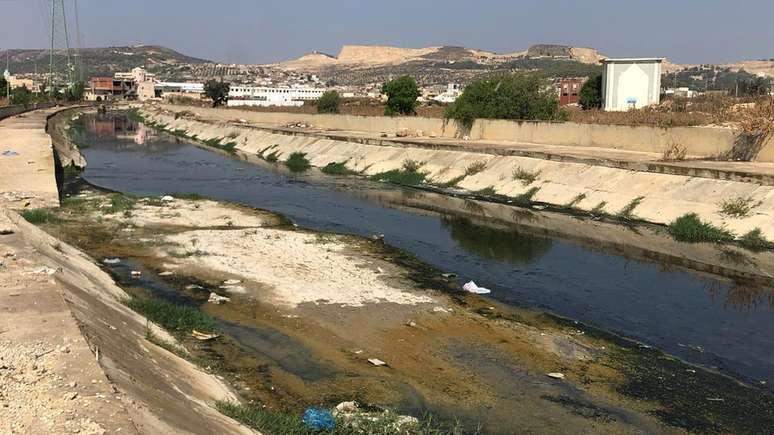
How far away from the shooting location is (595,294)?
15.3 metres

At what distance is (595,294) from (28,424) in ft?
40.6

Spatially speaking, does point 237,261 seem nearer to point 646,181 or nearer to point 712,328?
point 712,328

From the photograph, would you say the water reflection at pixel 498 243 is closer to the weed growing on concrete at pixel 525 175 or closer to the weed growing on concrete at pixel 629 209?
the weed growing on concrete at pixel 629 209

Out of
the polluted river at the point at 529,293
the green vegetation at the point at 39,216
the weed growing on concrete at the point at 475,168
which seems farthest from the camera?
the weed growing on concrete at the point at 475,168

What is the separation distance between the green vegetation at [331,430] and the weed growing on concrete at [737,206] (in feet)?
54.3

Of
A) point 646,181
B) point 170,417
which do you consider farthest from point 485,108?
point 170,417

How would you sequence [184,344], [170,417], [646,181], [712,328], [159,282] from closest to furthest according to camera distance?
[170,417]
[184,344]
[712,328]
[159,282]
[646,181]

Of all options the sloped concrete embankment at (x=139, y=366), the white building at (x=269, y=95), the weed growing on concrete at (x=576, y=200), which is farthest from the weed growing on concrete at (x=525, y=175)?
the white building at (x=269, y=95)

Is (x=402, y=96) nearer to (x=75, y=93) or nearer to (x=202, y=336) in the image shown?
(x=202, y=336)

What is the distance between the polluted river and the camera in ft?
31.0

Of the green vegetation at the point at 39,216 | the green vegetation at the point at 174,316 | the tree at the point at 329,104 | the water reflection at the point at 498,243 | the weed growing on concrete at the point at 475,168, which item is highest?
the tree at the point at 329,104

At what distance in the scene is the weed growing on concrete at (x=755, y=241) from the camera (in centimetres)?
1934

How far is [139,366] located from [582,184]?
22.6 meters

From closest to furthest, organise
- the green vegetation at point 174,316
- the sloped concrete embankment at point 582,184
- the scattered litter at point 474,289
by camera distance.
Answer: the green vegetation at point 174,316, the scattered litter at point 474,289, the sloped concrete embankment at point 582,184
